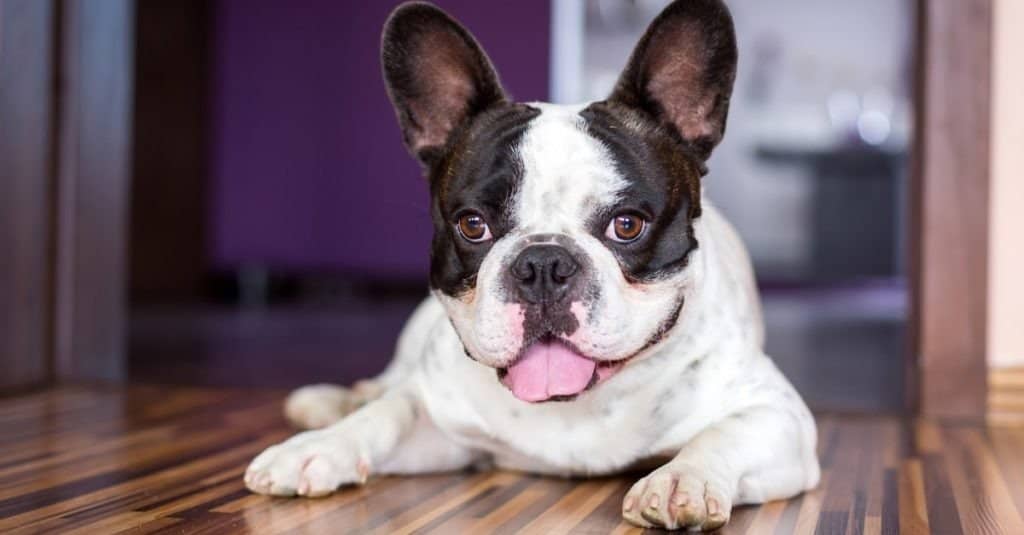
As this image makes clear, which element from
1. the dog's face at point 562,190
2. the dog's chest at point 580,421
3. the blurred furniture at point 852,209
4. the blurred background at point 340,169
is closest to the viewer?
the dog's face at point 562,190

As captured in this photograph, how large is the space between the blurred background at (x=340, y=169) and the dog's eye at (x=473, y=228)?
4405 millimetres

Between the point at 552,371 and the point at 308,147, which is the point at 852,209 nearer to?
the point at 308,147

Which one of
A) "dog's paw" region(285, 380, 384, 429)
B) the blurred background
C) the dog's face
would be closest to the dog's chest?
the dog's face

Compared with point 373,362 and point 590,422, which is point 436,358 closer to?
point 590,422

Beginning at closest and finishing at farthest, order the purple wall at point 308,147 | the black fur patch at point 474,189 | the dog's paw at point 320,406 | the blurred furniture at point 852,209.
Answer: the black fur patch at point 474,189, the dog's paw at point 320,406, the purple wall at point 308,147, the blurred furniture at point 852,209

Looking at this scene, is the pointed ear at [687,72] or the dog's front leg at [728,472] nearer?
the dog's front leg at [728,472]

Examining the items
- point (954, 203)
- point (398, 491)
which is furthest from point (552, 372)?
point (954, 203)

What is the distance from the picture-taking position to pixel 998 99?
2.96 m

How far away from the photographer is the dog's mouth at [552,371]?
1792 millimetres

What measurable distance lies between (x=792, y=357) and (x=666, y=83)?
2.80m

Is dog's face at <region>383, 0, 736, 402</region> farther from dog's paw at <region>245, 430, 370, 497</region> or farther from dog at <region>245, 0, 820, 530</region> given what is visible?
dog's paw at <region>245, 430, 370, 497</region>

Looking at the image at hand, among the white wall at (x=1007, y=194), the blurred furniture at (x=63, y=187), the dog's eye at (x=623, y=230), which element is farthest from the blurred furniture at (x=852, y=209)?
the dog's eye at (x=623, y=230)

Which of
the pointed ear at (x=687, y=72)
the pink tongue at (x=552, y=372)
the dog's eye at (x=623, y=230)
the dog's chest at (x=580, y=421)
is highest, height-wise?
the pointed ear at (x=687, y=72)

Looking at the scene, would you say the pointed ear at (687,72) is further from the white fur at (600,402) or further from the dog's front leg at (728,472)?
the dog's front leg at (728,472)
